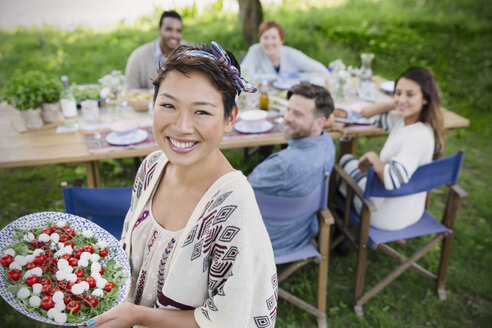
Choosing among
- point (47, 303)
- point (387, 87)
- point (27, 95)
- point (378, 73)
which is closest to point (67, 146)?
point (27, 95)

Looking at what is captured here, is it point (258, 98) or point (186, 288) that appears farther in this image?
point (258, 98)

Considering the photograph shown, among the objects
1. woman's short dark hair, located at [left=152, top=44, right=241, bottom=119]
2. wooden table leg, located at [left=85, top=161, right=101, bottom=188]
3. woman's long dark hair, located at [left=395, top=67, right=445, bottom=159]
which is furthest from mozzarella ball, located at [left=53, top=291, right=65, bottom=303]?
woman's long dark hair, located at [left=395, top=67, right=445, bottom=159]

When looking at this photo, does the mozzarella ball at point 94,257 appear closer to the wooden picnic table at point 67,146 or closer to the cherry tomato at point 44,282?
the cherry tomato at point 44,282

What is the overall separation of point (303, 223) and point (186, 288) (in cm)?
135

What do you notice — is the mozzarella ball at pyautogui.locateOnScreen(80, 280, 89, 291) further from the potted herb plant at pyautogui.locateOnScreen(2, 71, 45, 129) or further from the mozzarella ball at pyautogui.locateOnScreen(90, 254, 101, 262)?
the potted herb plant at pyautogui.locateOnScreen(2, 71, 45, 129)

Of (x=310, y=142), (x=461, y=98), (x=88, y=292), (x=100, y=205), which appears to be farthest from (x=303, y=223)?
(x=461, y=98)

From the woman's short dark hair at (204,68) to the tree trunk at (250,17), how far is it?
6.17m

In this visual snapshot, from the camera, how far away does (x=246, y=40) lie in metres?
7.41

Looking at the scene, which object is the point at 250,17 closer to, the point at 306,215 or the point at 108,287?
the point at 306,215

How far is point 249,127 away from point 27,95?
1542 mm

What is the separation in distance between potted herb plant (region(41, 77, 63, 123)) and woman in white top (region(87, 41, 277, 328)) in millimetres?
2111

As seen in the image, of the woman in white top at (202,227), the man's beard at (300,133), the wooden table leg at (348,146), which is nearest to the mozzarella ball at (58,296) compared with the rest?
the woman in white top at (202,227)

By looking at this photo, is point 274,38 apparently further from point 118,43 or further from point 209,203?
point 118,43

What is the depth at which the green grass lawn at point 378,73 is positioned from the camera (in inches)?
115
